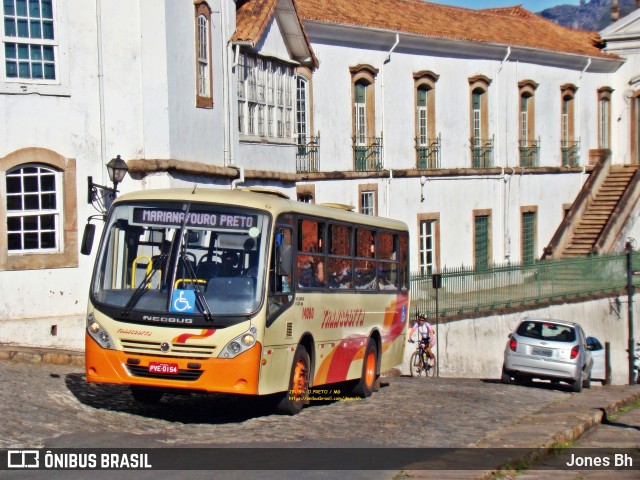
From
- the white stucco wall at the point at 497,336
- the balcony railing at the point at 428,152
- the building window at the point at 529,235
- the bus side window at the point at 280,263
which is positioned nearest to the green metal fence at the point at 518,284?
the white stucco wall at the point at 497,336

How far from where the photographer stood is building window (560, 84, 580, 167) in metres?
48.4

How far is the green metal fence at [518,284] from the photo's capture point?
106ft

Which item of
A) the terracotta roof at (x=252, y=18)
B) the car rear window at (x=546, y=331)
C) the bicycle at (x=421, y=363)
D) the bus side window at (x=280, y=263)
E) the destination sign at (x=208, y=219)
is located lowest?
the bicycle at (x=421, y=363)

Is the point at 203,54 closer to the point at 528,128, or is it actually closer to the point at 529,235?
the point at 528,128

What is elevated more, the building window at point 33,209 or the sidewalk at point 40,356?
the building window at point 33,209

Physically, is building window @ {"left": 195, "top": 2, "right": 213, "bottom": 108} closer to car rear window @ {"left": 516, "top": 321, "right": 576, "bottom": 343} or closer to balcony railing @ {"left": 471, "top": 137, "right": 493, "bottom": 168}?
car rear window @ {"left": 516, "top": 321, "right": 576, "bottom": 343}

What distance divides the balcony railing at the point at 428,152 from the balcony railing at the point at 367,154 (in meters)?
2.32

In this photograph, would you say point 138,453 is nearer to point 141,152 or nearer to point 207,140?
point 141,152

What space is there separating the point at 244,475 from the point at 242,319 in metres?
3.26

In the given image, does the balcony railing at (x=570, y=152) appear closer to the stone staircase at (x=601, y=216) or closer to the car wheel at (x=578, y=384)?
the stone staircase at (x=601, y=216)

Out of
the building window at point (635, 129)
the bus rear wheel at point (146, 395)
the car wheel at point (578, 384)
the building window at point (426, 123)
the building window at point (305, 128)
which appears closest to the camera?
the bus rear wheel at point (146, 395)

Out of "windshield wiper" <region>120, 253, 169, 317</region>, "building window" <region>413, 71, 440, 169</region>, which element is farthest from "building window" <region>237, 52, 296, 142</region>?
"building window" <region>413, 71, 440, 169</region>

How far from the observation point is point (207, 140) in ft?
76.0

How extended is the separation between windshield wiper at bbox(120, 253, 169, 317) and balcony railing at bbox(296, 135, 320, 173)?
775 inches
